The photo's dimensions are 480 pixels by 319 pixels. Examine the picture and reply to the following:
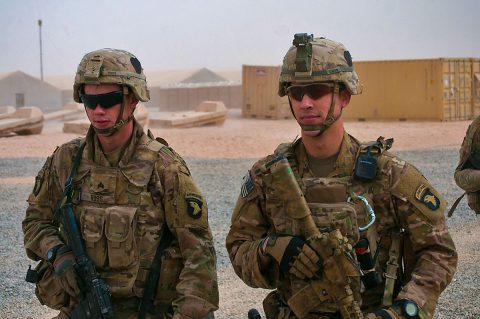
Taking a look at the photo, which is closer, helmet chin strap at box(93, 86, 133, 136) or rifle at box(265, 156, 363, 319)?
rifle at box(265, 156, 363, 319)

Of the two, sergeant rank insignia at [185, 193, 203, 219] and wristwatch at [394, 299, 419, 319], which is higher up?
sergeant rank insignia at [185, 193, 203, 219]

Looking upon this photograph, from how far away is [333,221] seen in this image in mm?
3020

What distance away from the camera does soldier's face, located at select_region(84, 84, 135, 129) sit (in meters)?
3.60

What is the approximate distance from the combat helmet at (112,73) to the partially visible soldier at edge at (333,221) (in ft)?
2.52

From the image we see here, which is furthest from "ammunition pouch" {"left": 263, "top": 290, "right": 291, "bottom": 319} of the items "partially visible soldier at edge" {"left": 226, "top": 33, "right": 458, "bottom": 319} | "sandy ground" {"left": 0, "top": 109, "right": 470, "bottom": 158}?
"sandy ground" {"left": 0, "top": 109, "right": 470, "bottom": 158}

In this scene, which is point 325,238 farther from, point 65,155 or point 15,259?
point 15,259

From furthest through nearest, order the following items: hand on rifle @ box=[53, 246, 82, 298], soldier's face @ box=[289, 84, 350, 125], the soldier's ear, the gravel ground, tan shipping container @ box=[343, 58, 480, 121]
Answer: tan shipping container @ box=[343, 58, 480, 121]
the gravel ground
hand on rifle @ box=[53, 246, 82, 298]
the soldier's ear
soldier's face @ box=[289, 84, 350, 125]

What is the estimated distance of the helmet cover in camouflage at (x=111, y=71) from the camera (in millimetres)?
3641

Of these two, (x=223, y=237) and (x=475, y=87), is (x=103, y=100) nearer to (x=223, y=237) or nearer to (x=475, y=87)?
(x=223, y=237)

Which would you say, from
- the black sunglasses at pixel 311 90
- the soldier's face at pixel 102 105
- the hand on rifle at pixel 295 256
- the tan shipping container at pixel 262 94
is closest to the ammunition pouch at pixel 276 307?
the hand on rifle at pixel 295 256

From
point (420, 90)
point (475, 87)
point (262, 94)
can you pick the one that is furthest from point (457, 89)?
point (262, 94)

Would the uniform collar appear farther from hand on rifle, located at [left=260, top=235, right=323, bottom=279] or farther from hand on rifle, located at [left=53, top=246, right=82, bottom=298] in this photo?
hand on rifle, located at [left=53, top=246, right=82, bottom=298]

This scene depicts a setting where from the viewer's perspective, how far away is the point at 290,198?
2.99m

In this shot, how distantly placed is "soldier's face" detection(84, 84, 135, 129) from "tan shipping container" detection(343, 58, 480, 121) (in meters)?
23.6
